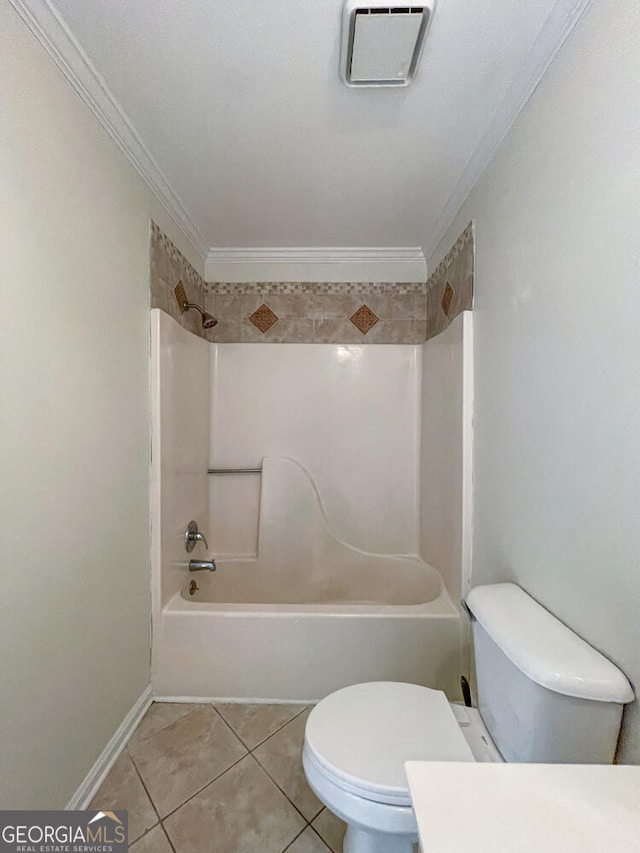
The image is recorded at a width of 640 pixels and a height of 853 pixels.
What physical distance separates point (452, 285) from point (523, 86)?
910mm

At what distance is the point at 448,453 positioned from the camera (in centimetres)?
212

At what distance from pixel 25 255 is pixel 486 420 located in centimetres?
159

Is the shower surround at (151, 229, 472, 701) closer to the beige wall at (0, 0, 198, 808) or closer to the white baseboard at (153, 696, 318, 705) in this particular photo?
the white baseboard at (153, 696, 318, 705)

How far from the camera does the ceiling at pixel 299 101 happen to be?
1.13m

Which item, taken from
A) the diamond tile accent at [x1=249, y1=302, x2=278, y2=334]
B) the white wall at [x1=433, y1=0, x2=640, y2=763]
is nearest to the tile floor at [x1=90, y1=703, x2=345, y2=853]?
the white wall at [x1=433, y1=0, x2=640, y2=763]

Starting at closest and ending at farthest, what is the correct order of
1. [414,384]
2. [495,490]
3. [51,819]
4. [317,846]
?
[51,819], [317,846], [495,490], [414,384]

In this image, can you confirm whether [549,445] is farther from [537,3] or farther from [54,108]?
[54,108]

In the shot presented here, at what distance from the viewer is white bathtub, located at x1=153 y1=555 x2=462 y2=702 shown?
6.29ft

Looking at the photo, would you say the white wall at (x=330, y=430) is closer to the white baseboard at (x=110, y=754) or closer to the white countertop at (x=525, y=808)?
the white baseboard at (x=110, y=754)

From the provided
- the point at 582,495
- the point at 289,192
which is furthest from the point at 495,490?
the point at 289,192

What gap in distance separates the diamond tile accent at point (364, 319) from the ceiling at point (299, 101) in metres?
0.64

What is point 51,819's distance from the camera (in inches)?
45.8

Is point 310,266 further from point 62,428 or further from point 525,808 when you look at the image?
point 525,808

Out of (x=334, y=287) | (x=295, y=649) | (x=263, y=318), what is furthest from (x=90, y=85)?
(x=295, y=649)
